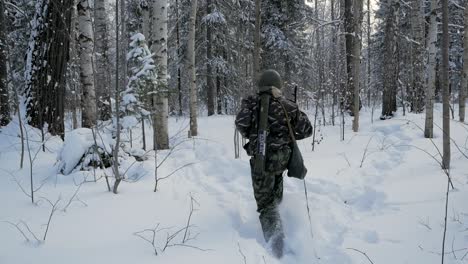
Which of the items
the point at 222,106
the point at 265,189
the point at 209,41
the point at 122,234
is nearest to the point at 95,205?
the point at 122,234

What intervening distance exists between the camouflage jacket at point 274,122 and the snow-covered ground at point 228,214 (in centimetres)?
87

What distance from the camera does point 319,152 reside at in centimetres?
714

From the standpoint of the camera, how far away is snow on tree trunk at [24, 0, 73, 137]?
6391mm

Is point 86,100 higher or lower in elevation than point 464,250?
higher

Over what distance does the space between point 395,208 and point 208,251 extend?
7.31 ft

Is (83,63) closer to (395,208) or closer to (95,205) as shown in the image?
(95,205)

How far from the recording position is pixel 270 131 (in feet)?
12.1

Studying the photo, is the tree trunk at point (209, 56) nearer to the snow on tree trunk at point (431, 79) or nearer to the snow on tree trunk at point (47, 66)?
the snow on tree trunk at point (47, 66)

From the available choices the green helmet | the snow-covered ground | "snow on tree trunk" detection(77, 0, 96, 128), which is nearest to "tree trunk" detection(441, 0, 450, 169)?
the snow-covered ground

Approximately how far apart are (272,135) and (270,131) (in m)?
0.05

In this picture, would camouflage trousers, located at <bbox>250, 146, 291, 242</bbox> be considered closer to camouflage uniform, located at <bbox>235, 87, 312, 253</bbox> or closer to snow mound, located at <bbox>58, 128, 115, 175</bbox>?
camouflage uniform, located at <bbox>235, 87, 312, 253</bbox>

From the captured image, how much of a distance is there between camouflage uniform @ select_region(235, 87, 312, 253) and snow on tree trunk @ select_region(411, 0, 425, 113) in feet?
26.4

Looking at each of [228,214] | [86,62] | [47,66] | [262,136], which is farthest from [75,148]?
[86,62]

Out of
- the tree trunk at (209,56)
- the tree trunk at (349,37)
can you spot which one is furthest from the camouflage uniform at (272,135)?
the tree trunk at (209,56)
